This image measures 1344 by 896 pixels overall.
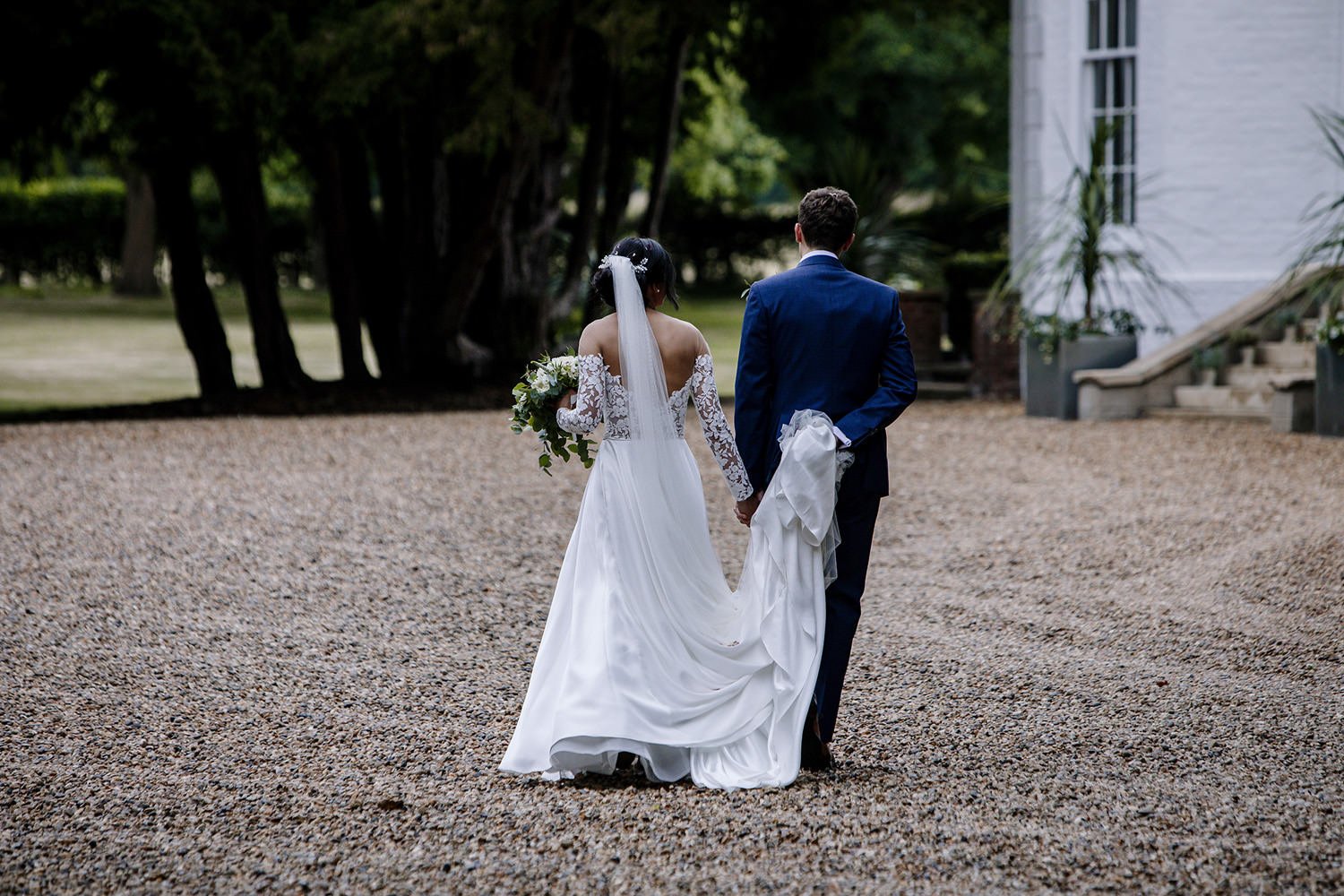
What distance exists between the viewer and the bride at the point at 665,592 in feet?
13.1

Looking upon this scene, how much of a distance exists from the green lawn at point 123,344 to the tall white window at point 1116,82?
4995 mm

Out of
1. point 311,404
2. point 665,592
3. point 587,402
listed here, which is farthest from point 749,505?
point 311,404

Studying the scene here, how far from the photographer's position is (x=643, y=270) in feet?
13.4

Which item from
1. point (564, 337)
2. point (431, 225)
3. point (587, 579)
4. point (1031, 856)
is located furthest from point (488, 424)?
→ point (1031, 856)

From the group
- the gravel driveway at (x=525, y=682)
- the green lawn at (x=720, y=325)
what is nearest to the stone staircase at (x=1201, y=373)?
the gravel driveway at (x=525, y=682)

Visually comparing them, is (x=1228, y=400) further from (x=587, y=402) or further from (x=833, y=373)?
(x=587, y=402)

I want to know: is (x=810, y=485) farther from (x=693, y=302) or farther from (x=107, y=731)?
(x=693, y=302)

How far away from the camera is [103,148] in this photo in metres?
13.9

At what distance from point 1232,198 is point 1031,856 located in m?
11.7

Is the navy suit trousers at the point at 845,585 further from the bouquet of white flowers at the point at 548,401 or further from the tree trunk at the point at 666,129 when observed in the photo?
the tree trunk at the point at 666,129

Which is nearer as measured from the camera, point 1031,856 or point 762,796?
point 1031,856

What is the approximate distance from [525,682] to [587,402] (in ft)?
4.92

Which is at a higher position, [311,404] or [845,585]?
[845,585]

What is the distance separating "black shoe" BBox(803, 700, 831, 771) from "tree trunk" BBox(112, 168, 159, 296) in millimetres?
31062
